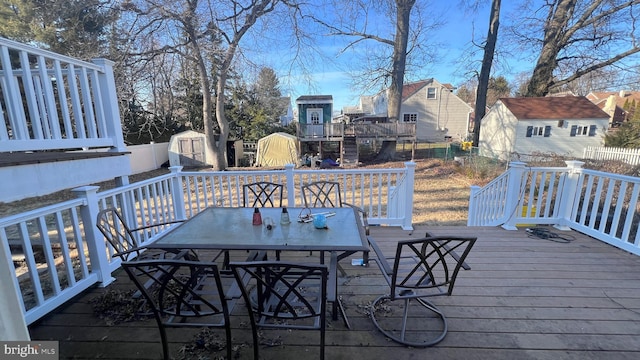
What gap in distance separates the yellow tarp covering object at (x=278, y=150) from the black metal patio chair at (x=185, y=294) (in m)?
12.9

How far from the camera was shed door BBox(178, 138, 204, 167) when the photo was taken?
48.0 ft

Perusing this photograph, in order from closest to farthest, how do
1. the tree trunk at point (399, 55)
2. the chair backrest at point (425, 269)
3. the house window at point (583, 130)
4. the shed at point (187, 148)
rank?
the chair backrest at point (425, 269) < the tree trunk at point (399, 55) < the shed at point (187, 148) < the house window at point (583, 130)

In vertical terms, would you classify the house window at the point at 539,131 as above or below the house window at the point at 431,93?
below

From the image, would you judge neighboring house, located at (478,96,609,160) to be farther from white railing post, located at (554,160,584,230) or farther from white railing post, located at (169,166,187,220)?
white railing post, located at (169,166,187,220)

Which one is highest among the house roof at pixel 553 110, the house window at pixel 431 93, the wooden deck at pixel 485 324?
the house window at pixel 431 93

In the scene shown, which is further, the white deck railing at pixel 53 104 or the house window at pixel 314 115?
the house window at pixel 314 115

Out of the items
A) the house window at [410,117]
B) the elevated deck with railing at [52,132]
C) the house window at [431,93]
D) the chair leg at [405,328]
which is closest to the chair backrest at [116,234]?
the elevated deck with railing at [52,132]

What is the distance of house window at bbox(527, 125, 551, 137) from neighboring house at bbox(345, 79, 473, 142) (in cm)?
794

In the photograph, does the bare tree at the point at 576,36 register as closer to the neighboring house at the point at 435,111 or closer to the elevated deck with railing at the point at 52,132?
the neighboring house at the point at 435,111

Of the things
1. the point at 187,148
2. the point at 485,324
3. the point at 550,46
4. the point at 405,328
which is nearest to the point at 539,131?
the point at 550,46

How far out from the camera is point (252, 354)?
1710 millimetres

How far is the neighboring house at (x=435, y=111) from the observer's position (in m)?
23.0

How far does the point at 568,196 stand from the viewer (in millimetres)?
3676

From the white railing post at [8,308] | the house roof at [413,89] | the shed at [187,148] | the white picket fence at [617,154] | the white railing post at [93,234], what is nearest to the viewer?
the white railing post at [8,308]
